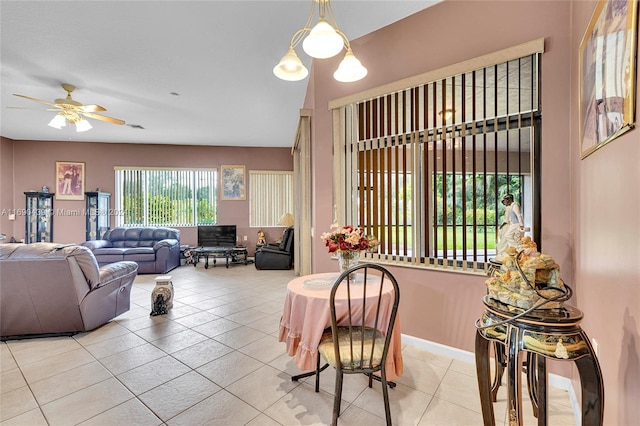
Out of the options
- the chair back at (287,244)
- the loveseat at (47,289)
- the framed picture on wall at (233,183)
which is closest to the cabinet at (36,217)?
the framed picture on wall at (233,183)

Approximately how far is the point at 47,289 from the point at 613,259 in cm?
419

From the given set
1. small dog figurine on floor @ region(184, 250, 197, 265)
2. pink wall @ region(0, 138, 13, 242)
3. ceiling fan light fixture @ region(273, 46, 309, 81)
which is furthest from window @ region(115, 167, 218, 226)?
ceiling fan light fixture @ region(273, 46, 309, 81)

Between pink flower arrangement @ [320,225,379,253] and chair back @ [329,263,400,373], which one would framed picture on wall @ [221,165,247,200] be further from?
chair back @ [329,263,400,373]

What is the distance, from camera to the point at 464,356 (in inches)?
93.1

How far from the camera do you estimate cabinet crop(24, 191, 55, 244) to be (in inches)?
254

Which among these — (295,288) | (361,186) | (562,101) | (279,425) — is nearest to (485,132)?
(562,101)

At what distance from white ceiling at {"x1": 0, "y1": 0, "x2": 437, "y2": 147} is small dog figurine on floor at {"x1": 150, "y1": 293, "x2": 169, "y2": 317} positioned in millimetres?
2922

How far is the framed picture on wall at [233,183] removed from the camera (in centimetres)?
762

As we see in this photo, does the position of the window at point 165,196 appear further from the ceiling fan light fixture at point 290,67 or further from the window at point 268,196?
the ceiling fan light fixture at point 290,67

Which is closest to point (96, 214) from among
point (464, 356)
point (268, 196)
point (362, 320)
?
point (268, 196)

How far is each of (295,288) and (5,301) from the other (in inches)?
A: 113

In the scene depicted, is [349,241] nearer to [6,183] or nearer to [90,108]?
[90,108]

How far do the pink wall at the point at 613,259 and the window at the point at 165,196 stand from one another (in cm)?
742

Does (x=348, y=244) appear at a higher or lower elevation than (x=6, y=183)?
lower
